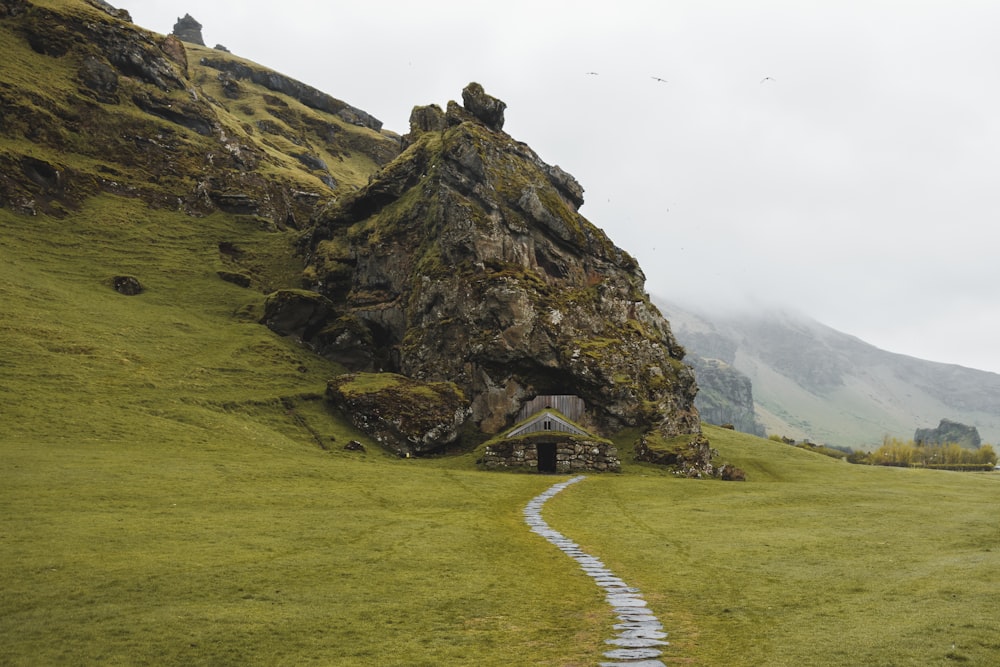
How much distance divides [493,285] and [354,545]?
206 ft

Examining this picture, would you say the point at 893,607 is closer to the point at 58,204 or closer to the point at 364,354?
the point at 364,354

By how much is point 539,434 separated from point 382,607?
5137cm

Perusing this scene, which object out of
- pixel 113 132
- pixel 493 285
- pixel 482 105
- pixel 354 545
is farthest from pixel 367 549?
pixel 113 132

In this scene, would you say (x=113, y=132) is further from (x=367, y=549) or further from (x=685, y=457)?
(x=367, y=549)

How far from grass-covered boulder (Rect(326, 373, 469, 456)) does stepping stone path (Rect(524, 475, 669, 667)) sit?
43717 mm

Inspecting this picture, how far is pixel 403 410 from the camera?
73.6 metres

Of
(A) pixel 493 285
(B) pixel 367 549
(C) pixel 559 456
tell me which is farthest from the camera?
(A) pixel 493 285

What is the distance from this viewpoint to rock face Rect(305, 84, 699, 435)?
83188mm

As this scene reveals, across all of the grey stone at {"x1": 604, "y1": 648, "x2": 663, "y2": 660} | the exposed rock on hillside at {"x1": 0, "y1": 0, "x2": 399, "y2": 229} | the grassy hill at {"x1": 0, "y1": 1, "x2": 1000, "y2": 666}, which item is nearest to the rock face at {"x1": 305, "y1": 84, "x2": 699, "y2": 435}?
the grassy hill at {"x1": 0, "y1": 1, "x2": 1000, "y2": 666}

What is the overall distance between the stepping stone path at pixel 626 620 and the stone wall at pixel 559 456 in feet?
122

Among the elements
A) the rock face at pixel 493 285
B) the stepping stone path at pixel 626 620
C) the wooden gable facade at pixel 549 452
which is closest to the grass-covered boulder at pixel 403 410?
the rock face at pixel 493 285

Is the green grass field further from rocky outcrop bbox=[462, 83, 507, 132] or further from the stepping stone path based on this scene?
rocky outcrop bbox=[462, 83, 507, 132]

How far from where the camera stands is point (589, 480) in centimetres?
5994

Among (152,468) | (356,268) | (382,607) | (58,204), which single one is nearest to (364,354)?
(356,268)
